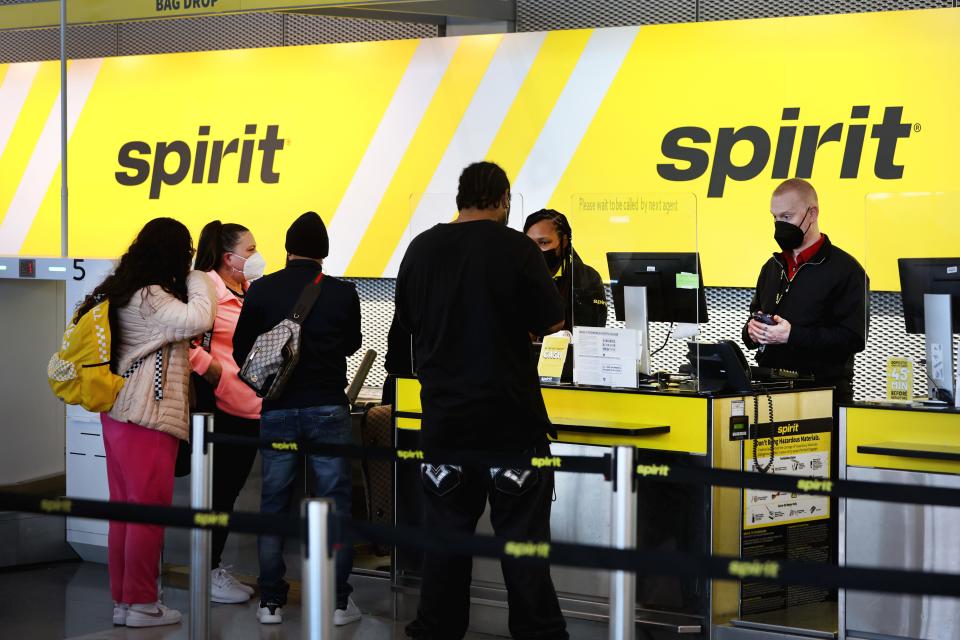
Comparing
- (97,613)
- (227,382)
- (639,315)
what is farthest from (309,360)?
(97,613)

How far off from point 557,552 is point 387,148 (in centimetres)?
470

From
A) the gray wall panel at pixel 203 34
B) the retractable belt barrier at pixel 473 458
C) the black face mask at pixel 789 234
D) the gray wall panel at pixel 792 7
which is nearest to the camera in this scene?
the retractable belt barrier at pixel 473 458

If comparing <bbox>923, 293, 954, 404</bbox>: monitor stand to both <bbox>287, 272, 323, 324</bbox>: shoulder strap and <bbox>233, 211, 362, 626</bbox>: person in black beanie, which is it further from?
<bbox>287, 272, 323, 324</bbox>: shoulder strap

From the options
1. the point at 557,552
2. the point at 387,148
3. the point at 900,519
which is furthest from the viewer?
the point at 387,148

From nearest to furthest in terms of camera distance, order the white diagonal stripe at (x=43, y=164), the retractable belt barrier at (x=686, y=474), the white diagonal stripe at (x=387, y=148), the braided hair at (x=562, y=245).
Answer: the retractable belt barrier at (x=686, y=474), the braided hair at (x=562, y=245), the white diagonal stripe at (x=387, y=148), the white diagonal stripe at (x=43, y=164)

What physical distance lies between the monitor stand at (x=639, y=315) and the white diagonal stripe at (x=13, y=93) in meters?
4.90

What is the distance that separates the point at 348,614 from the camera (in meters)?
4.61

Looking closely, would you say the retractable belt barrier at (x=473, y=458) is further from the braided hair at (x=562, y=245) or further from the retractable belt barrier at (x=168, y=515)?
the braided hair at (x=562, y=245)

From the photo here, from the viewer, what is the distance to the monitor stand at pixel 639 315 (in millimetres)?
4574

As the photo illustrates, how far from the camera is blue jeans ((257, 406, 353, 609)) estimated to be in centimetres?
437

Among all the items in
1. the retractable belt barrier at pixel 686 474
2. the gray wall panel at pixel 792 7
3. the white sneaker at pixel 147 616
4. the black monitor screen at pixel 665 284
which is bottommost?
the white sneaker at pixel 147 616

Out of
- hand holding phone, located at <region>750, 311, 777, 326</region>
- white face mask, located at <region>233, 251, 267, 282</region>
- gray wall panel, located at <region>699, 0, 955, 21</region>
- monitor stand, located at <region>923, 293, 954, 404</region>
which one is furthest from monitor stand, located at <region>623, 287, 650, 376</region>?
gray wall panel, located at <region>699, 0, 955, 21</region>

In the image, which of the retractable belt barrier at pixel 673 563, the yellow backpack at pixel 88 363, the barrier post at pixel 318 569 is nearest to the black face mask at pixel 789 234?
the yellow backpack at pixel 88 363

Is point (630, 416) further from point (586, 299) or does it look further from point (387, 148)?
point (387, 148)
